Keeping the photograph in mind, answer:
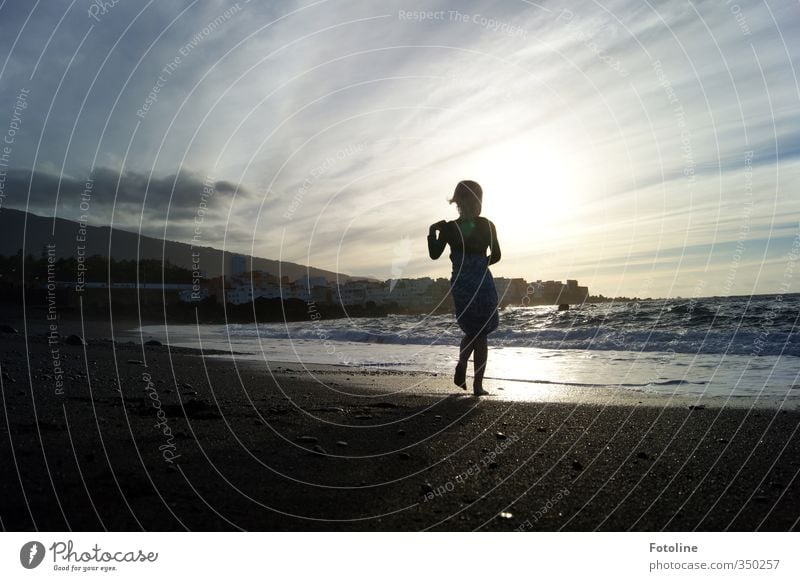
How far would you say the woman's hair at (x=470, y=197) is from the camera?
764cm

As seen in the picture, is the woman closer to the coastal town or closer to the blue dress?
Answer: the blue dress

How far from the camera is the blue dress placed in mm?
7652

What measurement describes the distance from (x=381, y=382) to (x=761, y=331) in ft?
42.1

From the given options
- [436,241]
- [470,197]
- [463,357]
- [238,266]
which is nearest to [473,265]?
[436,241]

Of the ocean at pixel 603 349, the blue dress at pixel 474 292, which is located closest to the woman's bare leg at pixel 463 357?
the blue dress at pixel 474 292

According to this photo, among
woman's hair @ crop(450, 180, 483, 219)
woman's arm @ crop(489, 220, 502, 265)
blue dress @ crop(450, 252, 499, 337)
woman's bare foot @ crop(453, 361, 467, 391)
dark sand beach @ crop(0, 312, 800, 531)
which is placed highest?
woman's hair @ crop(450, 180, 483, 219)

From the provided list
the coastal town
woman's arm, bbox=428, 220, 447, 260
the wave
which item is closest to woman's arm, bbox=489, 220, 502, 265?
woman's arm, bbox=428, 220, 447, 260

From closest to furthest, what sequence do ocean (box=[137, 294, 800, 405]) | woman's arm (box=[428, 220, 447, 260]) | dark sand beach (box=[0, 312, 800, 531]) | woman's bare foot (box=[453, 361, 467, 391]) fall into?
dark sand beach (box=[0, 312, 800, 531]), woman's arm (box=[428, 220, 447, 260]), woman's bare foot (box=[453, 361, 467, 391]), ocean (box=[137, 294, 800, 405])

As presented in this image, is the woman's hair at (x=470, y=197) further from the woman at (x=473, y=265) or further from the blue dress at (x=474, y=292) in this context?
the blue dress at (x=474, y=292)

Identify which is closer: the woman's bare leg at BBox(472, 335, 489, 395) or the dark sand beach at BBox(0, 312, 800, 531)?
the dark sand beach at BBox(0, 312, 800, 531)

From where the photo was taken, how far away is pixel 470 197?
766cm

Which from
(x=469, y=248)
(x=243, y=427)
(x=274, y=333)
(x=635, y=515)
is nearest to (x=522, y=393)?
(x=469, y=248)

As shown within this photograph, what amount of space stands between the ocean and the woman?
1.01m
